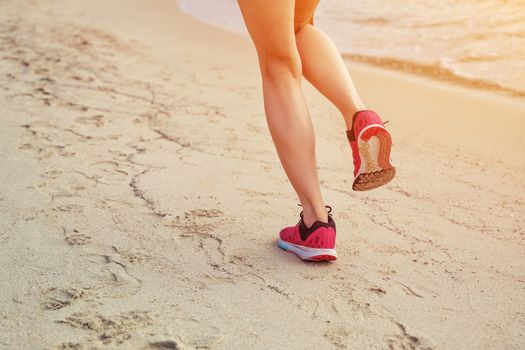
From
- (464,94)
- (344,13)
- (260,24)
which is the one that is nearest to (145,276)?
(260,24)

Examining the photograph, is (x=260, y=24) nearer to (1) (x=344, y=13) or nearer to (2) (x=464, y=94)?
(2) (x=464, y=94)

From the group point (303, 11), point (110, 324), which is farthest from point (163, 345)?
point (303, 11)

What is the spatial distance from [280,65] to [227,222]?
0.74 metres

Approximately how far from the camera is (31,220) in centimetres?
265

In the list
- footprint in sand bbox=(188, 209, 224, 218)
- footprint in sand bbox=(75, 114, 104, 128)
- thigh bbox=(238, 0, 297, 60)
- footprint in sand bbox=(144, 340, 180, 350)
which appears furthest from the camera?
footprint in sand bbox=(75, 114, 104, 128)

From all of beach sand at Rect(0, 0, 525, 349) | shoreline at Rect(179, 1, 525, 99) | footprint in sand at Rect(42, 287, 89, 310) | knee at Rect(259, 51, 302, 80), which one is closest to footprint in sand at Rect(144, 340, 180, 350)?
beach sand at Rect(0, 0, 525, 349)

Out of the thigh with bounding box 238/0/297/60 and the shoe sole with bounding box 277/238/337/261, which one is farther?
the shoe sole with bounding box 277/238/337/261

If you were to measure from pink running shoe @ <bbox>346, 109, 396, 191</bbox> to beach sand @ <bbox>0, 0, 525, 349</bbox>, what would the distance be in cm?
34

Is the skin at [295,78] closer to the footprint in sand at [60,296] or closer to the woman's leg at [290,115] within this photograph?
the woman's leg at [290,115]

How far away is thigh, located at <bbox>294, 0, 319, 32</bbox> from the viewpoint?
244 centimetres

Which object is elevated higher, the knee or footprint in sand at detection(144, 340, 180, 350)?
the knee

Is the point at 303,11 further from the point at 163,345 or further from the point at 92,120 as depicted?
the point at 92,120

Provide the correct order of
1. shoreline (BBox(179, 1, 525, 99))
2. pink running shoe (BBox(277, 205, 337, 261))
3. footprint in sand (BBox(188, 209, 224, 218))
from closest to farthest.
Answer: pink running shoe (BBox(277, 205, 337, 261)) → footprint in sand (BBox(188, 209, 224, 218)) → shoreline (BBox(179, 1, 525, 99))

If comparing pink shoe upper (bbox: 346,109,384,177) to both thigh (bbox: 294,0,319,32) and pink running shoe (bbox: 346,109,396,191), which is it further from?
thigh (bbox: 294,0,319,32)
